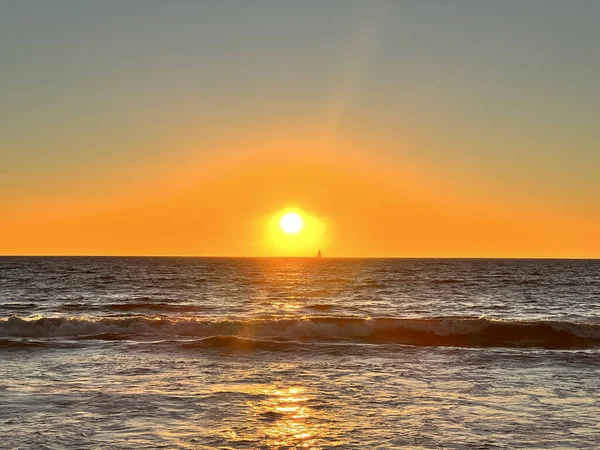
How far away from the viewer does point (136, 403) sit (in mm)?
14289

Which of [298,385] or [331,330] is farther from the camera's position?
[331,330]

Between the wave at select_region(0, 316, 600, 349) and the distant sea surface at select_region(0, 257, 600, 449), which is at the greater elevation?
the distant sea surface at select_region(0, 257, 600, 449)

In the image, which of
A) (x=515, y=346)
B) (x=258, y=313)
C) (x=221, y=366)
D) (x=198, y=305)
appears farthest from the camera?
(x=198, y=305)

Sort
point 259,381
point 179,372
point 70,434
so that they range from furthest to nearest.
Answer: point 179,372 → point 259,381 → point 70,434

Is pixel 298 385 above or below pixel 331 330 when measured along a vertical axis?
above

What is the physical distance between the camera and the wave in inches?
1230

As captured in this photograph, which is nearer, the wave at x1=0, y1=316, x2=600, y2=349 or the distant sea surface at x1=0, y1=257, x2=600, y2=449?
the distant sea surface at x1=0, y1=257, x2=600, y2=449

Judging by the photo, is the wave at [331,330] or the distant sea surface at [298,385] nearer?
the distant sea surface at [298,385]

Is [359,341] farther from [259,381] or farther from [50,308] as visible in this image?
[50,308]

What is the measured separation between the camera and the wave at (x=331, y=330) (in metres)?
31.2

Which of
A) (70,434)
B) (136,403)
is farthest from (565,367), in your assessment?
(70,434)

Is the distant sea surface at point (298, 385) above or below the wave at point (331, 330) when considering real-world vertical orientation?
above

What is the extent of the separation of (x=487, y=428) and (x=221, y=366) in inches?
401

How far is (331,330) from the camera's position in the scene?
3262 centimetres
